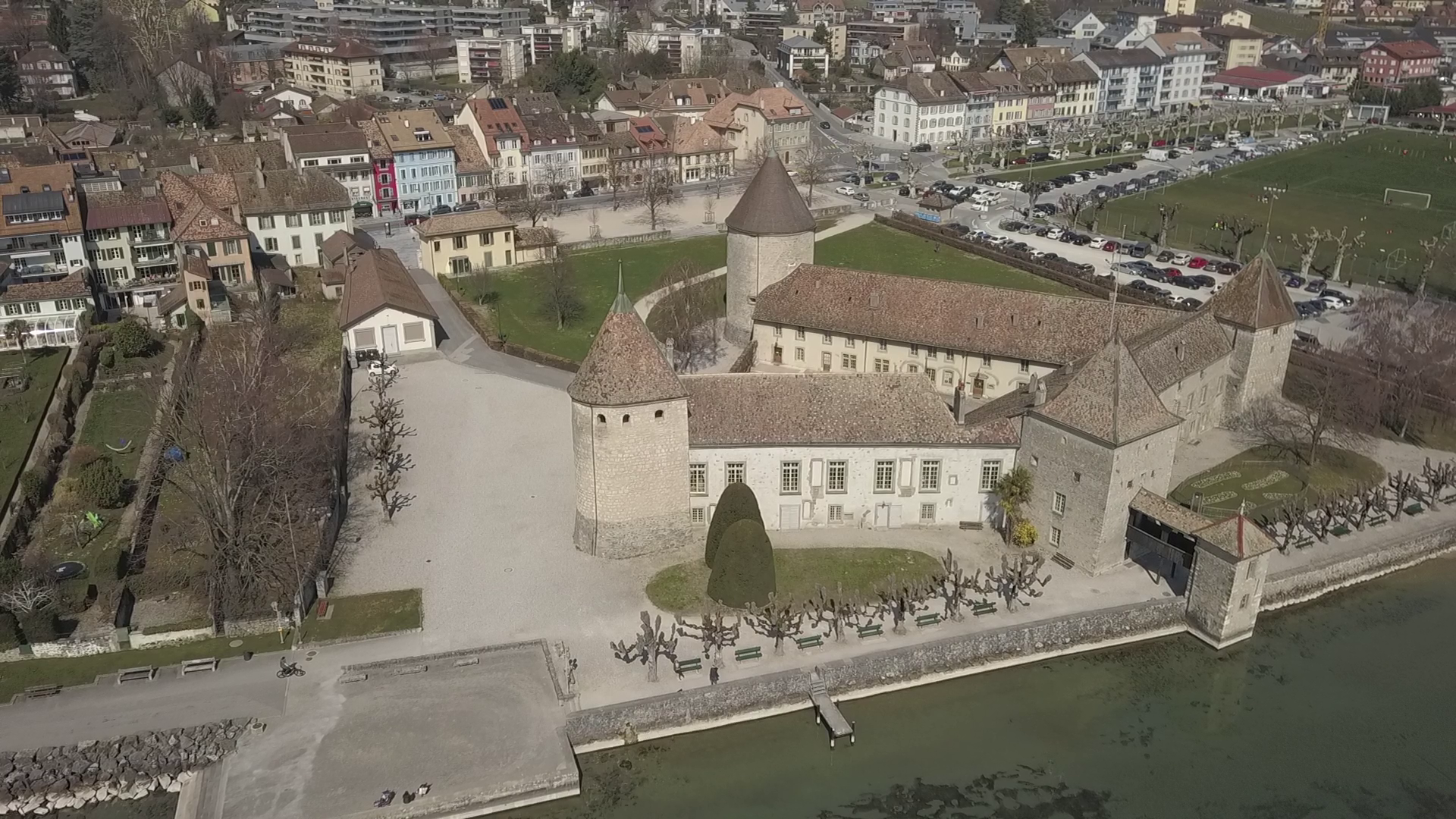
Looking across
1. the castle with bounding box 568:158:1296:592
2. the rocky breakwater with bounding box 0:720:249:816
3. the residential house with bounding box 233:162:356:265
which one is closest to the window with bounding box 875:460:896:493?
the castle with bounding box 568:158:1296:592

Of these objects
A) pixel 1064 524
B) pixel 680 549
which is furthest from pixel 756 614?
pixel 1064 524

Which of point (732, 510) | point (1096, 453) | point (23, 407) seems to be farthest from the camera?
point (23, 407)

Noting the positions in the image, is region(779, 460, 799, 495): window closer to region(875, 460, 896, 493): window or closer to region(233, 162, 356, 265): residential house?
region(875, 460, 896, 493): window

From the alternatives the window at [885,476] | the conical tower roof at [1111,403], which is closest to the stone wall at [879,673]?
the conical tower roof at [1111,403]

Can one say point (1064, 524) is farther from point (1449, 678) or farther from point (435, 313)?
point (435, 313)

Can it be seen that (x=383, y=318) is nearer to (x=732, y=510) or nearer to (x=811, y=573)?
(x=732, y=510)

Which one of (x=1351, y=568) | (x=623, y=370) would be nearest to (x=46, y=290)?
(x=623, y=370)
